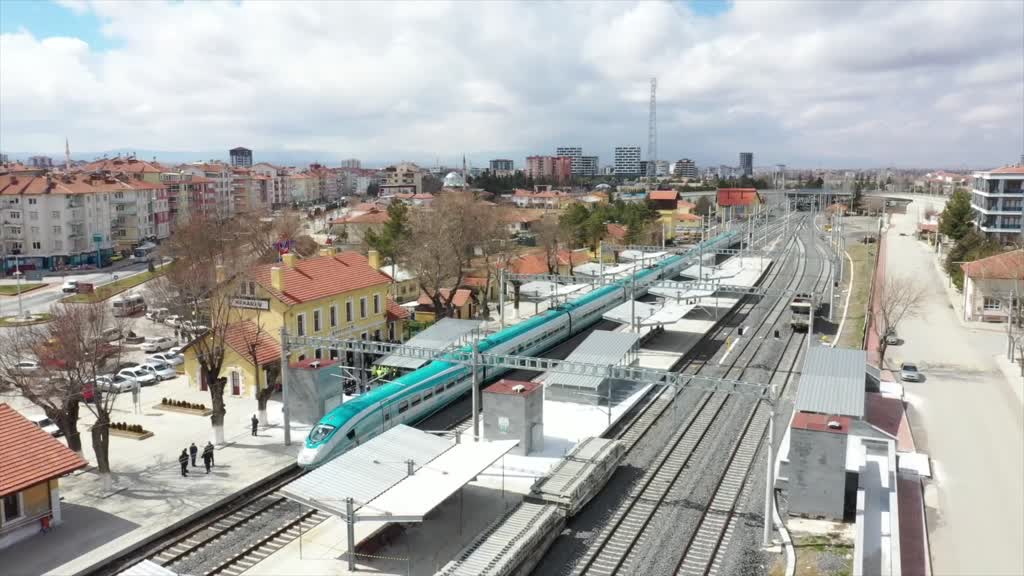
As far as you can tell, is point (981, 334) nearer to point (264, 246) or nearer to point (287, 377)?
point (287, 377)

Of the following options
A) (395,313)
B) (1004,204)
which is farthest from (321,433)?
(1004,204)

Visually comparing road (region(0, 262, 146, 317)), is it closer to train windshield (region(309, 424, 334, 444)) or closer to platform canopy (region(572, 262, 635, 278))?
platform canopy (region(572, 262, 635, 278))

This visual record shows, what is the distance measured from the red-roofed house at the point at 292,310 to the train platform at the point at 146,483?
196 centimetres

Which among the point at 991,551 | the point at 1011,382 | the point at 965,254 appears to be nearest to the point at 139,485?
the point at 991,551

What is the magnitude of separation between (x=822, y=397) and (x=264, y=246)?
53722 mm

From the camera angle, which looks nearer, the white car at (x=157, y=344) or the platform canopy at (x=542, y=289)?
the white car at (x=157, y=344)

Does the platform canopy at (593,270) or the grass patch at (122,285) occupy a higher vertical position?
the platform canopy at (593,270)

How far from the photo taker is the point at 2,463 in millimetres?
21578

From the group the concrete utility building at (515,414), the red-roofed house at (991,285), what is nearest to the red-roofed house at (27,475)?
the concrete utility building at (515,414)

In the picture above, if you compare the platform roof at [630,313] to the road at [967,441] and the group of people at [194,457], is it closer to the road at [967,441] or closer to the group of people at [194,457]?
the road at [967,441]

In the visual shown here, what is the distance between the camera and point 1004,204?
80500 millimetres

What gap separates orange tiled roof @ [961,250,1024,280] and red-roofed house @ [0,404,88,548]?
54.7m

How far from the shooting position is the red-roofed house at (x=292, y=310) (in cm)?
3612

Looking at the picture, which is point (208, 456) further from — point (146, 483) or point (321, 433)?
point (321, 433)
